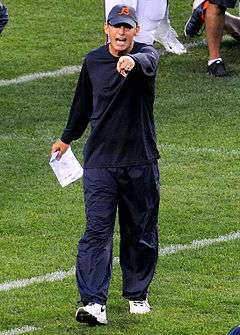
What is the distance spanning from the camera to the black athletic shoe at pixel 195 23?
52.2 feet

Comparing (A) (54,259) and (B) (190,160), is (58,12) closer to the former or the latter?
(B) (190,160)

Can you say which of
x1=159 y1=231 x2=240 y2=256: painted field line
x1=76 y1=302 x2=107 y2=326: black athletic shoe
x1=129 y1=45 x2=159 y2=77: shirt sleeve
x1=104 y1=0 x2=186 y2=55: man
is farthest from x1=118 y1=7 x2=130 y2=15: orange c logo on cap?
x1=104 y1=0 x2=186 y2=55: man

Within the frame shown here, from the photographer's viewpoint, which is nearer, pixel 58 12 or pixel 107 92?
pixel 107 92

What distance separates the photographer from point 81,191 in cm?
1070

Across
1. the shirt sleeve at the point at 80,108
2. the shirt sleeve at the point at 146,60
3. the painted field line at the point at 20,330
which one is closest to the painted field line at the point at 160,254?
the painted field line at the point at 20,330

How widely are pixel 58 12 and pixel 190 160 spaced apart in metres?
6.42

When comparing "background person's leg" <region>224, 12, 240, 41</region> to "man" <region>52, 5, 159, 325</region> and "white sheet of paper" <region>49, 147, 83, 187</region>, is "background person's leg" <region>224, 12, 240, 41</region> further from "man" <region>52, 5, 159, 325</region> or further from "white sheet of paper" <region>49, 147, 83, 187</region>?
"man" <region>52, 5, 159, 325</region>

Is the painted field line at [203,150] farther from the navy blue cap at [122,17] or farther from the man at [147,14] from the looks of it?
the navy blue cap at [122,17]

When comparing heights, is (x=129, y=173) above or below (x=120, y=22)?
below

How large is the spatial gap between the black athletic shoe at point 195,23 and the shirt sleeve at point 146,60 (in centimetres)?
803

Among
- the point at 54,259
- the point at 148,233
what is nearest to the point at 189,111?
the point at 54,259

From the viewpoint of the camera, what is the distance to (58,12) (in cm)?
1758

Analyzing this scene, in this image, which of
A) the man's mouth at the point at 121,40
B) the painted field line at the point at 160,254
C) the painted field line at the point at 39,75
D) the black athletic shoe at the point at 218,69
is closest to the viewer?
the man's mouth at the point at 121,40

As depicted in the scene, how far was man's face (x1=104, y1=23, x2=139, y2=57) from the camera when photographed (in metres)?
7.52
